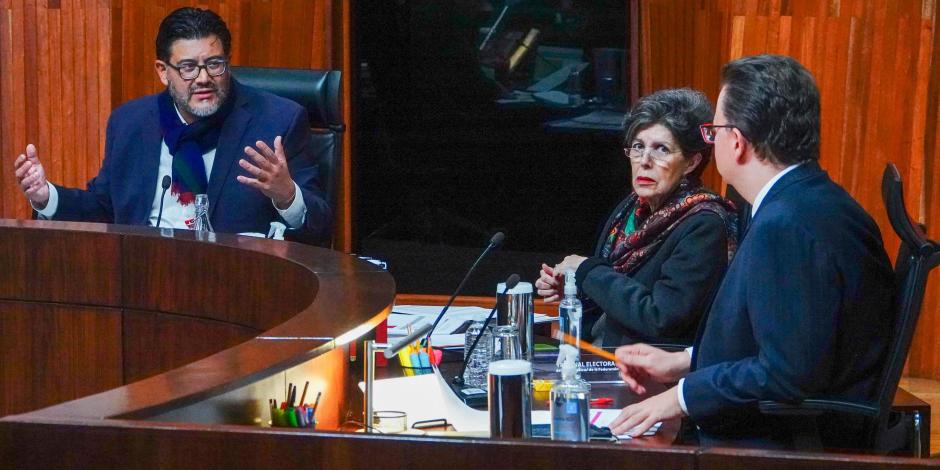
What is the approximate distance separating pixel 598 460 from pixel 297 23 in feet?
13.0

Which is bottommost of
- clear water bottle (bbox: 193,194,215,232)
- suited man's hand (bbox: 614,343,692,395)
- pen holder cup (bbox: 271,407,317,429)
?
suited man's hand (bbox: 614,343,692,395)

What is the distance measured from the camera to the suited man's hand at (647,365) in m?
2.25

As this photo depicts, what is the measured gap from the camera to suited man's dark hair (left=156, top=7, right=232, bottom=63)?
3.65 meters

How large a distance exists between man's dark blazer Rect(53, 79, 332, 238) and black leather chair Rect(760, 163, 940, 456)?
1837 mm

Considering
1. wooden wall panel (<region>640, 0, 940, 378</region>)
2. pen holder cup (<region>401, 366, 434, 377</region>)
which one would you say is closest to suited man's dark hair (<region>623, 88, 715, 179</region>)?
pen holder cup (<region>401, 366, 434, 377</region>)

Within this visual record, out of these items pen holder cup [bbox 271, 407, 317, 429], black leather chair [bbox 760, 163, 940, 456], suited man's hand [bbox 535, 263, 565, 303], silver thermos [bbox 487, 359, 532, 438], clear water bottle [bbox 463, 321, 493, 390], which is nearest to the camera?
pen holder cup [bbox 271, 407, 317, 429]

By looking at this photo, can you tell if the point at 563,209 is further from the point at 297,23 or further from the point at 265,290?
the point at 265,290

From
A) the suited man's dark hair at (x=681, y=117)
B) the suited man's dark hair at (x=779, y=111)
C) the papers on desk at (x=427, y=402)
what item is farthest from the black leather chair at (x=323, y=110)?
the suited man's dark hair at (x=779, y=111)

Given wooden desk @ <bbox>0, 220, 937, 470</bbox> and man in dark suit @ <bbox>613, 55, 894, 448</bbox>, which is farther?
man in dark suit @ <bbox>613, 55, 894, 448</bbox>

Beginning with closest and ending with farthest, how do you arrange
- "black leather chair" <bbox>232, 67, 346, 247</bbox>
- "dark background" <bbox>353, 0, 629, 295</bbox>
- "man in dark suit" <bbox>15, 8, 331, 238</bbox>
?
"man in dark suit" <bbox>15, 8, 331, 238</bbox>
"black leather chair" <bbox>232, 67, 346, 247</bbox>
"dark background" <bbox>353, 0, 629, 295</bbox>

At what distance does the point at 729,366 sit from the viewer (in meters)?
2.03

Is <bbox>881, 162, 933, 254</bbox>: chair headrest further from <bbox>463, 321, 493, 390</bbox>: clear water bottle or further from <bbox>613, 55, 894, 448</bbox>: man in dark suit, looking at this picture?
<bbox>463, 321, 493, 390</bbox>: clear water bottle

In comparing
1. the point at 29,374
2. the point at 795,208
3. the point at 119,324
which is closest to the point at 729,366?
the point at 795,208

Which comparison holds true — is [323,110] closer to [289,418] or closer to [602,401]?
[602,401]
